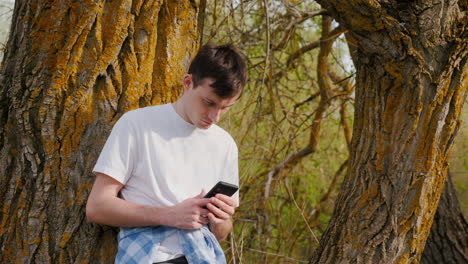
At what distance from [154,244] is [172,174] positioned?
231 millimetres

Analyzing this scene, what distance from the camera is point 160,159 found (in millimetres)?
1846

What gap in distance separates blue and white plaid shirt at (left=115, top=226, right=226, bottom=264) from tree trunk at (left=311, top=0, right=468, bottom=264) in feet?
2.63

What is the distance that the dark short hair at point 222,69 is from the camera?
1.85m

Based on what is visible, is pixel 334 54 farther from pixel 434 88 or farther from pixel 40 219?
pixel 40 219

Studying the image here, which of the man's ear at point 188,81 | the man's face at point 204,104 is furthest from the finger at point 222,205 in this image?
the man's ear at point 188,81

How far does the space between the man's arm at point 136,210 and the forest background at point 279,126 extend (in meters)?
1.77

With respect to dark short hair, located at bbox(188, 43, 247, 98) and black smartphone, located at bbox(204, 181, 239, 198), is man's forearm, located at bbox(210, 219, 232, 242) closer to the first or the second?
black smartphone, located at bbox(204, 181, 239, 198)

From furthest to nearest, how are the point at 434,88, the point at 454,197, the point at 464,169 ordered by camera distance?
the point at 464,169
the point at 454,197
the point at 434,88

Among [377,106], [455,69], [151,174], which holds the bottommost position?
[151,174]

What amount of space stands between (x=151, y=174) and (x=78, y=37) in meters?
0.70

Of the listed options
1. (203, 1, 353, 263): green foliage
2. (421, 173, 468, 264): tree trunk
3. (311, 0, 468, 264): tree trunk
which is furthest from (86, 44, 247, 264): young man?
(421, 173, 468, 264): tree trunk

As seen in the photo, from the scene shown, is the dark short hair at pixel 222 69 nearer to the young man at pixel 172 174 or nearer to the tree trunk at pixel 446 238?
the young man at pixel 172 174

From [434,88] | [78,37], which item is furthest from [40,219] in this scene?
[434,88]

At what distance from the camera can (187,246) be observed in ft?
5.94
